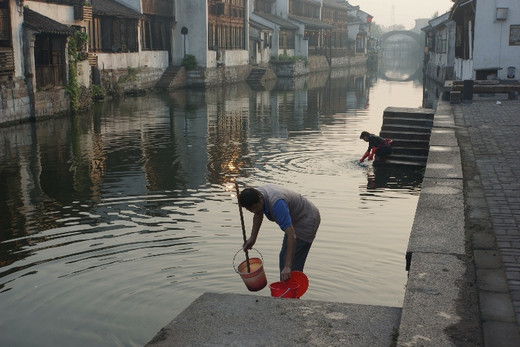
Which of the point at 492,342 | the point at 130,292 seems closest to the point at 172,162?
the point at 130,292

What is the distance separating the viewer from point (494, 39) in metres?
32.7

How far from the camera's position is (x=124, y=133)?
2212cm

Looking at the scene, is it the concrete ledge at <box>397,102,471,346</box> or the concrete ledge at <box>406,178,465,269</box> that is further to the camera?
the concrete ledge at <box>406,178,465,269</box>

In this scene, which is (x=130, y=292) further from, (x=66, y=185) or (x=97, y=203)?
(x=66, y=185)

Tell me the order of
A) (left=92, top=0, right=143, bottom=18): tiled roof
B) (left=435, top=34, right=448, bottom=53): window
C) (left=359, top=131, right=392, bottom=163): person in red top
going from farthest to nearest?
1. (left=435, top=34, right=448, bottom=53): window
2. (left=92, top=0, right=143, bottom=18): tiled roof
3. (left=359, top=131, right=392, bottom=163): person in red top

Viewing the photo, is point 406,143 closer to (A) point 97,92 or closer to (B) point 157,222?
(B) point 157,222

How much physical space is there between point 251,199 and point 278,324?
4.07 ft

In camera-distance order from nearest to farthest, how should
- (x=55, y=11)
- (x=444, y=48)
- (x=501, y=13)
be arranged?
(x=55, y=11), (x=501, y=13), (x=444, y=48)

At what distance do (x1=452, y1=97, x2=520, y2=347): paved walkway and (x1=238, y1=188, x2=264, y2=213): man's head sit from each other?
82.0 inches

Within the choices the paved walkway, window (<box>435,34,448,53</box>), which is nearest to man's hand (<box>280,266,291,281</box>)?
the paved walkway

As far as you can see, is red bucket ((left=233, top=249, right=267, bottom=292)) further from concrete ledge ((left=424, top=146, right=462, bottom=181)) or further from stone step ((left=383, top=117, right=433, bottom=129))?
stone step ((left=383, top=117, right=433, bottom=129))

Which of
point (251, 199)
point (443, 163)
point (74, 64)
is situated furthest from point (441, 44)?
point (251, 199)

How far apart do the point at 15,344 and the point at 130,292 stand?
162 centimetres

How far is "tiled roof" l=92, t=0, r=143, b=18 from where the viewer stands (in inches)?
1342
